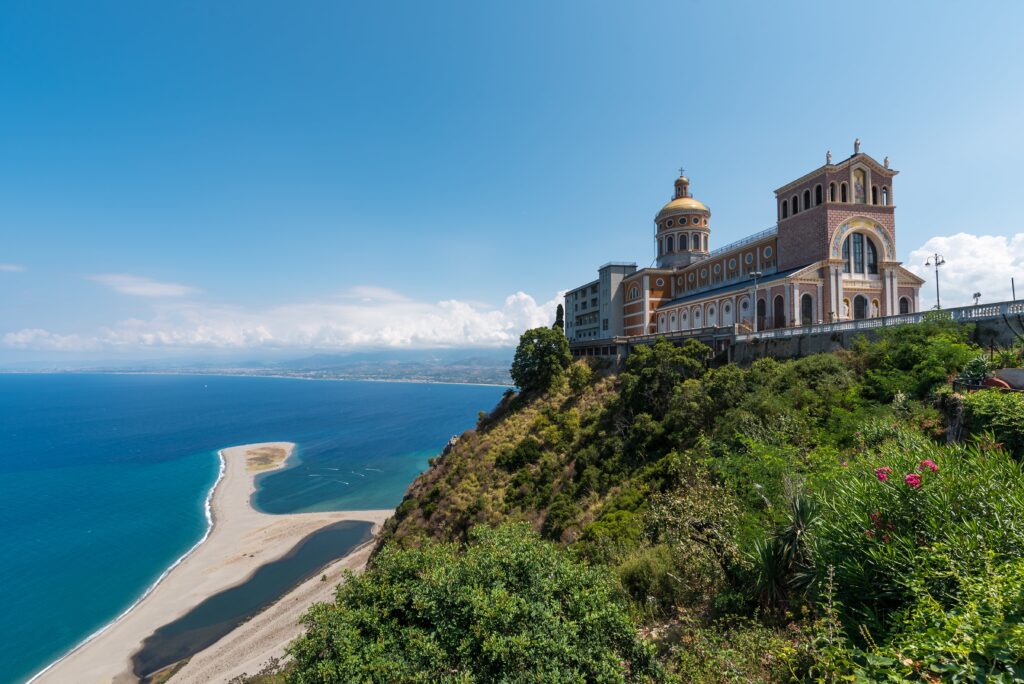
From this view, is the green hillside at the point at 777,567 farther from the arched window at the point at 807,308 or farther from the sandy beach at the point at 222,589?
the sandy beach at the point at 222,589

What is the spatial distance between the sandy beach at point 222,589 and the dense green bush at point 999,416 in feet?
112

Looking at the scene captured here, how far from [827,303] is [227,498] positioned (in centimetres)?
7018

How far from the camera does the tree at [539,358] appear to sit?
147 ft

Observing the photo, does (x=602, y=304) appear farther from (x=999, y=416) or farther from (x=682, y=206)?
(x=999, y=416)

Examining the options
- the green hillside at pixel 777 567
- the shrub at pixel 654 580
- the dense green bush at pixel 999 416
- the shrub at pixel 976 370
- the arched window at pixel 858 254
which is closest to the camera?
the green hillside at pixel 777 567

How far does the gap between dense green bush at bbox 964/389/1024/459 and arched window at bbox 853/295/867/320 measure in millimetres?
28318

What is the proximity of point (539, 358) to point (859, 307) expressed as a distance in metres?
28.3

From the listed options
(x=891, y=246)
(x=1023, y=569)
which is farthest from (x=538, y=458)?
(x=891, y=246)

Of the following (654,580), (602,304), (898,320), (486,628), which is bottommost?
(654,580)

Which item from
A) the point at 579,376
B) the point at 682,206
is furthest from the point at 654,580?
the point at 682,206

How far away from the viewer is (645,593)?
13.5 metres

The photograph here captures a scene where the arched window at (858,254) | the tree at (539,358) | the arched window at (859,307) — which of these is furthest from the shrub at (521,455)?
the arched window at (858,254)

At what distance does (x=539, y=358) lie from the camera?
45.2 m

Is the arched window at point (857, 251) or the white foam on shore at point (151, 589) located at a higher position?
the arched window at point (857, 251)
